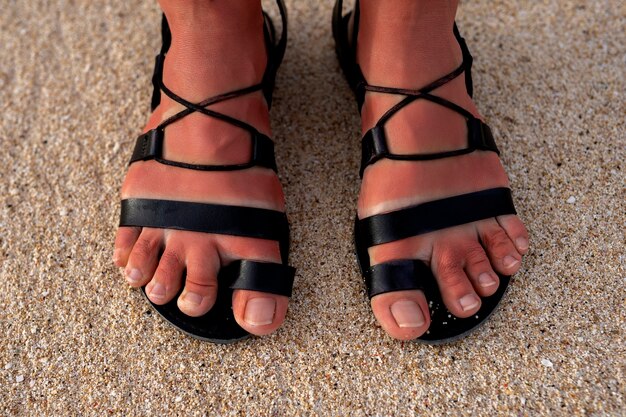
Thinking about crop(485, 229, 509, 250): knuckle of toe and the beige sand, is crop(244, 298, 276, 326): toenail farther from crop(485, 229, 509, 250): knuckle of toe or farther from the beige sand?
crop(485, 229, 509, 250): knuckle of toe

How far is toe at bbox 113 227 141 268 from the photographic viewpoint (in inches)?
37.7

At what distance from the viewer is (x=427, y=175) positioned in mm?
940

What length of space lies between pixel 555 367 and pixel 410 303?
0.26 metres

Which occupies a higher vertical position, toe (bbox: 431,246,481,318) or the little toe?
toe (bbox: 431,246,481,318)

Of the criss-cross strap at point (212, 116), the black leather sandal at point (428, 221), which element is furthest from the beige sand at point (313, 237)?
the criss-cross strap at point (212, 116)

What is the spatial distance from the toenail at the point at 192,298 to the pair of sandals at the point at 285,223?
4cm

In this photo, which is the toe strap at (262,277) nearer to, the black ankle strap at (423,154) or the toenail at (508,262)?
the black ankle strap at (423,154)

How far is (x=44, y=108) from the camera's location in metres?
1.23

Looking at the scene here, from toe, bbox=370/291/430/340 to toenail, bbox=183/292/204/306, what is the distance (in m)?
0.29

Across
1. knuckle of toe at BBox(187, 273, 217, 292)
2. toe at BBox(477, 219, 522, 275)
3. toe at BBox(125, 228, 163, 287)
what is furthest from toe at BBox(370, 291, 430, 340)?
A: toe at BBox(125, 228, 163, 287)

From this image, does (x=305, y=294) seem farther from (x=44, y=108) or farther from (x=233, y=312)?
(x=44, y=108)

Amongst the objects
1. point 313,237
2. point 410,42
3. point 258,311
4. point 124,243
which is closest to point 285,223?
point 313,237

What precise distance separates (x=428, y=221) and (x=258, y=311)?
1.04 ft

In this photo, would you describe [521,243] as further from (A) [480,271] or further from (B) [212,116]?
(B) [212,116]
